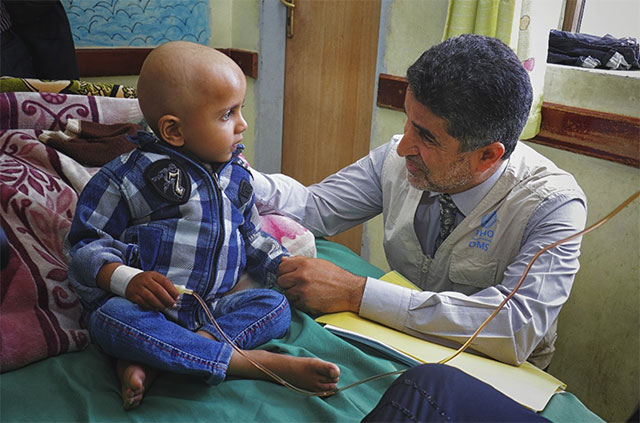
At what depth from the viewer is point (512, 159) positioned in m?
1.59

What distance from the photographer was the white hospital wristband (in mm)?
1111

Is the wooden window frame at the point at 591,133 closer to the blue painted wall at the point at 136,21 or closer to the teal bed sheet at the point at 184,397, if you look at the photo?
the teal bed sheet at the point at 184,397

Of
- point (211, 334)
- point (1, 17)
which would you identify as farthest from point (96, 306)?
point (1, 17)

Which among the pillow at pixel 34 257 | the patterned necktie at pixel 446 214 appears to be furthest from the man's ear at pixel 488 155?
the pillow at pixel 34 257

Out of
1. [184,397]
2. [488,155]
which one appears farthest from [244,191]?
[488,155]

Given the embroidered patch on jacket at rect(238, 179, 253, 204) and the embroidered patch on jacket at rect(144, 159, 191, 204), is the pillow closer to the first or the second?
the embroidered patch on jacket at rect(144, 159, 191, 204)

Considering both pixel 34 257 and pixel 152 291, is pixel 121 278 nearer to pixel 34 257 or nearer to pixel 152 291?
pixel 152 291

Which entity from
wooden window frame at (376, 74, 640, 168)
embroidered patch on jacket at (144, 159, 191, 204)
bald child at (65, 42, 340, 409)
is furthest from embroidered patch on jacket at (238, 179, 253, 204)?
wooden window frame at (376, 74, 640, 168)

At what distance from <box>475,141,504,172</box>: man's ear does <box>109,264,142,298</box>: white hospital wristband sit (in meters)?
0.88

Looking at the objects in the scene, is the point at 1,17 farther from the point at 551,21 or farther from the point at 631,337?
the point at 631,337

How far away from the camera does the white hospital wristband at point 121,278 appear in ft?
3.65

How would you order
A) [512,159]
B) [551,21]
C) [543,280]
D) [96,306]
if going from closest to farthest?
[96,306], [543,280], [512,159], [551,21]

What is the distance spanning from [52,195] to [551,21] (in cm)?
167

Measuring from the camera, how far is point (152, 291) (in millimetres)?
1083
